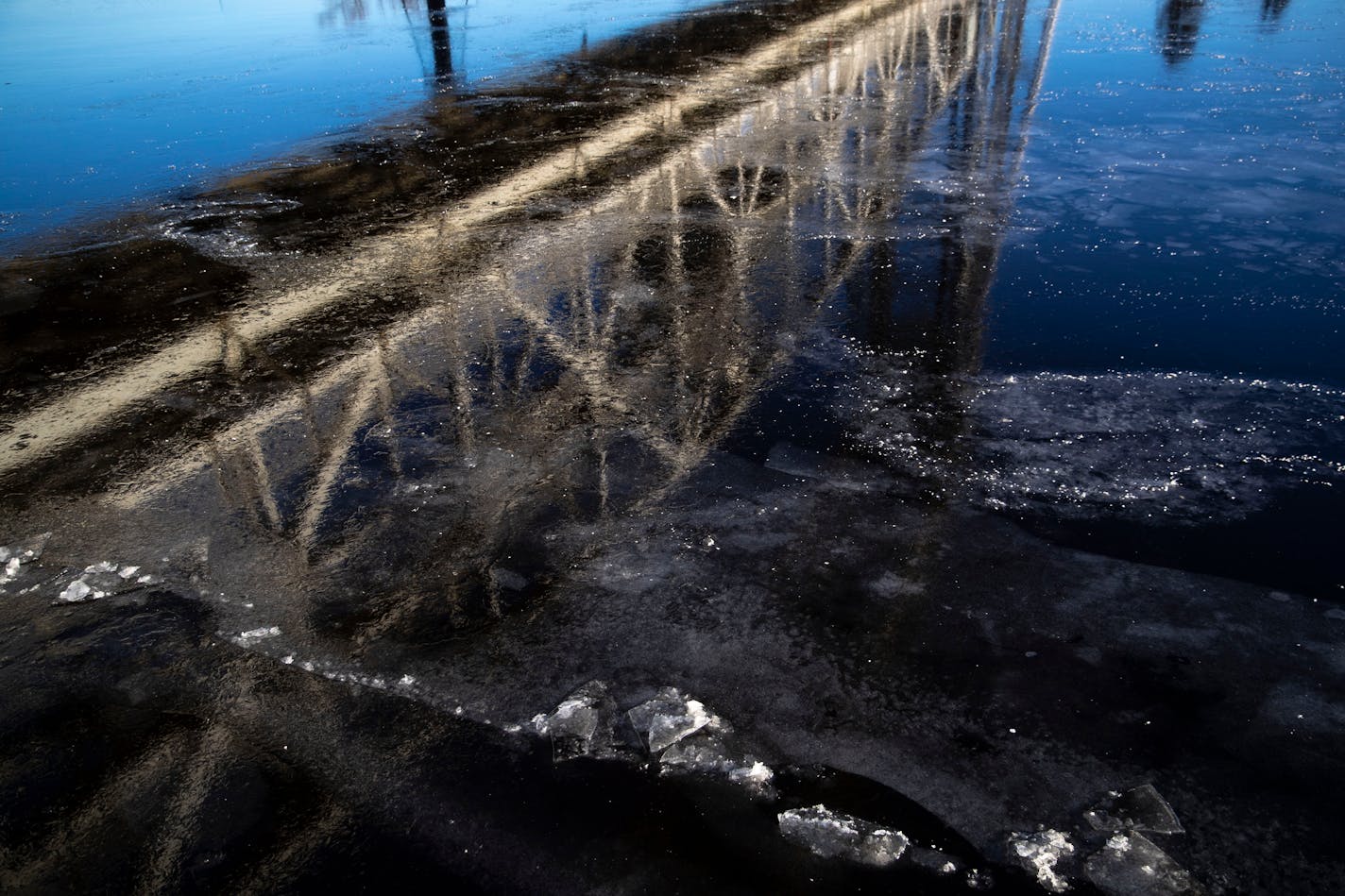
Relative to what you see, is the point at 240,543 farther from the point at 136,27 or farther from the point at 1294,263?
the point at 136,27

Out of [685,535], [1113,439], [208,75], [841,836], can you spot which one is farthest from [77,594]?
[208,75]

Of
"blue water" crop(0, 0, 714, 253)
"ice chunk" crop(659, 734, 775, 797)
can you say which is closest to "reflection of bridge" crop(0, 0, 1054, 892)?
"ice chunk" crop(659, 734, 775, 797)

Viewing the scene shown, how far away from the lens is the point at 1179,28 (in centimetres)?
1304

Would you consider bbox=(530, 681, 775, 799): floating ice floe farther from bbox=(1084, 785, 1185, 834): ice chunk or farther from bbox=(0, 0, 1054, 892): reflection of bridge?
bbox=(1084, 785, 1185, 834): ice chunk

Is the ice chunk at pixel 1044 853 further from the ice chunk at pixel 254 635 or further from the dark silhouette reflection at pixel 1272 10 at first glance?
the dark silhouette reflection at pixel 1272 10

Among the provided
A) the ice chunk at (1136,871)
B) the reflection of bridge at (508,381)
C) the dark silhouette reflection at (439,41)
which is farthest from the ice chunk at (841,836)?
the dark silhouette reflection at (439,41)

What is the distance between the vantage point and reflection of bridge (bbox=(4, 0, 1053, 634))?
12.5ft

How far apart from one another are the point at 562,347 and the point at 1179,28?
1238cm

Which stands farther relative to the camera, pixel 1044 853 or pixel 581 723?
pixel 581 723

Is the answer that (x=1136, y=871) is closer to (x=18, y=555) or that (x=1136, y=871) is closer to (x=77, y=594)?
(x=77, y=594)

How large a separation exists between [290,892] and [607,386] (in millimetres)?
2688

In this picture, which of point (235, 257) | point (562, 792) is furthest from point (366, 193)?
point (562, 792)

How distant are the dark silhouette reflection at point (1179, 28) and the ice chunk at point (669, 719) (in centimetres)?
1136

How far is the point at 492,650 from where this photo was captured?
121 inches
